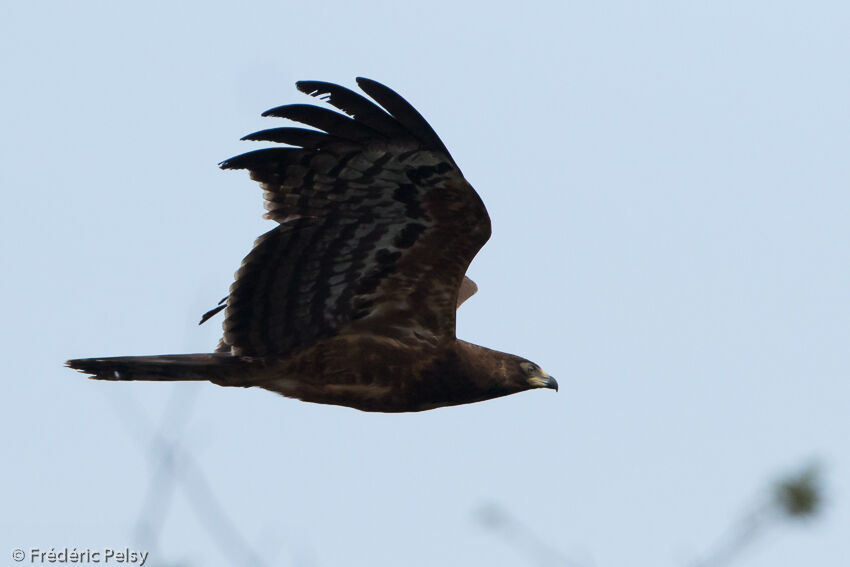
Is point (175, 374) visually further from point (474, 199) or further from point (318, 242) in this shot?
point (474, 199)

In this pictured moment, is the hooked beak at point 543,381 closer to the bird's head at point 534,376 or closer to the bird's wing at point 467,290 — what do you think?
the bird's head at point 534,376

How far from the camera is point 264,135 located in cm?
558

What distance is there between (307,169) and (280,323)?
1.03 meters

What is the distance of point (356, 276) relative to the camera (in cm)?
639

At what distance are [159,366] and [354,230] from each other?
4.41 ft

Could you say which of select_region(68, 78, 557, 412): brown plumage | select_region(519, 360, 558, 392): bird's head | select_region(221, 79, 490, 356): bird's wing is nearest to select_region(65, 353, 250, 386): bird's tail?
select_region(68, 78, 557, 412): brown plumage

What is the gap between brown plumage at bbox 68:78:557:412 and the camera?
575 cm

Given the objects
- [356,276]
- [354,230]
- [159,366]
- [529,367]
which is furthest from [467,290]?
[159,366]

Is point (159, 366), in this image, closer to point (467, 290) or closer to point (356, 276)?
point (356, 276)

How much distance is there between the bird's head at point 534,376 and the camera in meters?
7.11

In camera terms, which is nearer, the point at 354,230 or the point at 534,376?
the point at 354,230

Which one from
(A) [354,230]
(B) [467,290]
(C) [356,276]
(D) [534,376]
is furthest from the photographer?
(B) [467,290]

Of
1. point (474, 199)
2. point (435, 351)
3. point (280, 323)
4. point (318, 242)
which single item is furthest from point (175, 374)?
point (474, 199)

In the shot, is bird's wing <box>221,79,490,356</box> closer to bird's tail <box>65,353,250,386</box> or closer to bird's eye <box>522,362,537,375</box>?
bird's tail <box>65,353,250,386</box>
